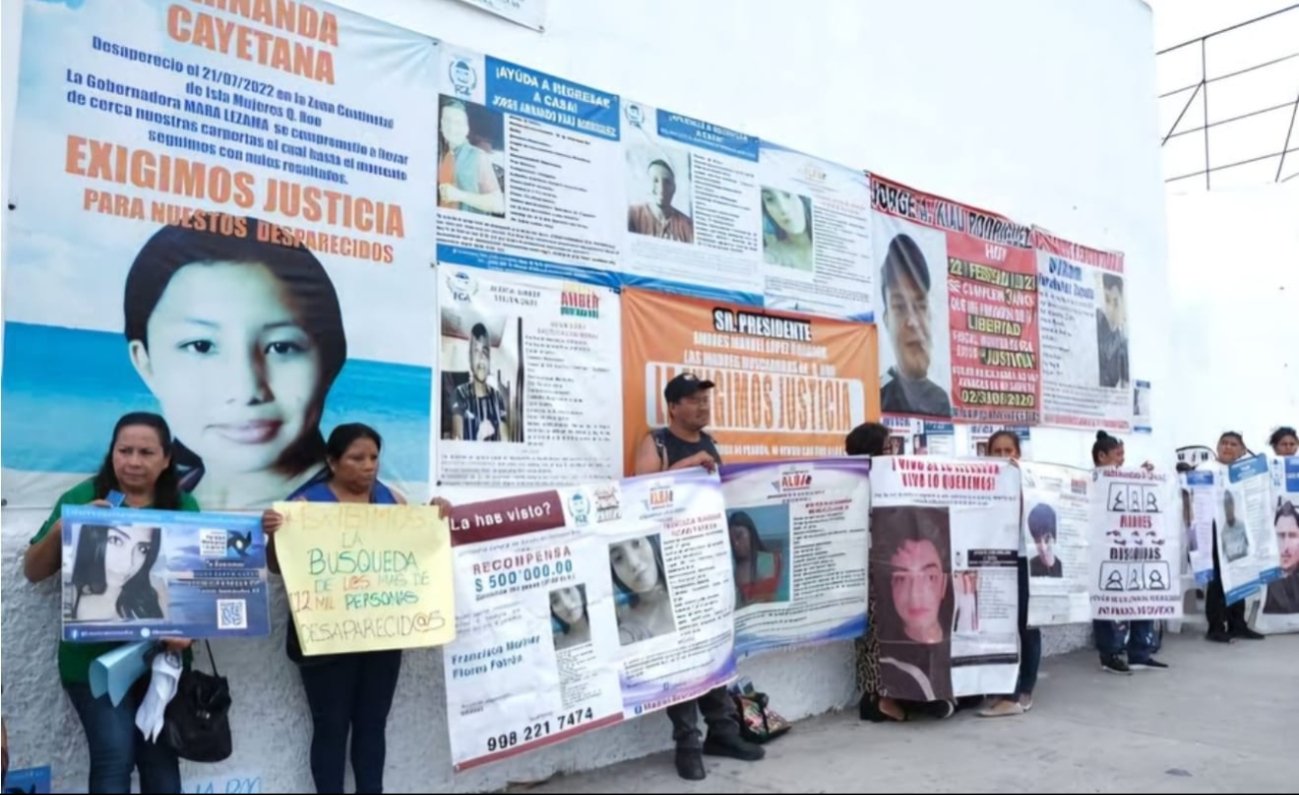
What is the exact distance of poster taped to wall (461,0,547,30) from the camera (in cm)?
481

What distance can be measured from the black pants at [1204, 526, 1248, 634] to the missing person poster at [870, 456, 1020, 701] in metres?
3.78

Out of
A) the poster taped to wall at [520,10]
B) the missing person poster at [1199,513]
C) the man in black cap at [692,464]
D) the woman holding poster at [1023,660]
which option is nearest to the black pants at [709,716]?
the man in black cap at [692,464]

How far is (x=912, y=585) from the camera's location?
5.38 meters

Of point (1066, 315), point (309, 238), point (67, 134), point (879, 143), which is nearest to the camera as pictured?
point (67, 134)

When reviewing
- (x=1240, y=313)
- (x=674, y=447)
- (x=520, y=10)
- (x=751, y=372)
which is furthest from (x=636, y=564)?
(x=1240, y=313)

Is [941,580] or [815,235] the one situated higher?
[815,235]

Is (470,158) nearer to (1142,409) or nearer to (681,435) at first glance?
(681,435)

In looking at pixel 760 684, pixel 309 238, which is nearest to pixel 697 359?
pixel 760 684

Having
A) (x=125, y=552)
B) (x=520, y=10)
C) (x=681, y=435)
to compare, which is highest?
(x=520, y=10)

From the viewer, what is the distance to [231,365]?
3.97 m

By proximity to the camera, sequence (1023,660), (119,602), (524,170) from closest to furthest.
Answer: (119,602) < (524,170) < (1023,660)

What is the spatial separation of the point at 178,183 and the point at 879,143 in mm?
4459

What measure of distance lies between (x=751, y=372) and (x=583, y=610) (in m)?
1.93

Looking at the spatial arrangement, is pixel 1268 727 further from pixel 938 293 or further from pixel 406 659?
pixel 406 659
